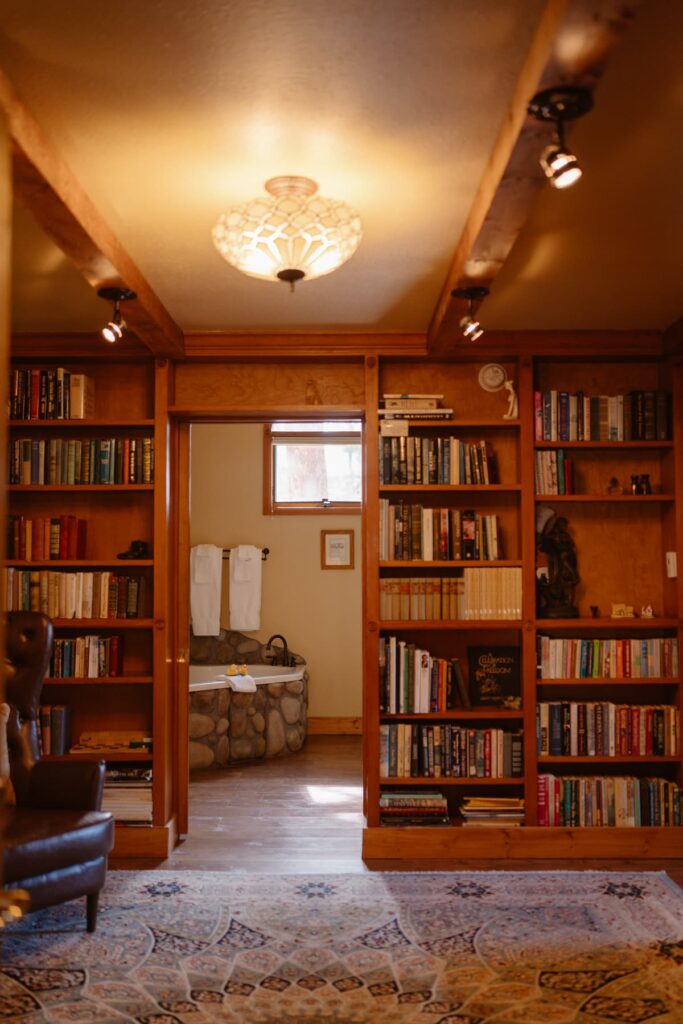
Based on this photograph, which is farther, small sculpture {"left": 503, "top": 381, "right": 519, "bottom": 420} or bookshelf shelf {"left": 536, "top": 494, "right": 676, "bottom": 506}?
small sculpture {"left": 503, "top": 381, "right": 519, "bottom": 420}

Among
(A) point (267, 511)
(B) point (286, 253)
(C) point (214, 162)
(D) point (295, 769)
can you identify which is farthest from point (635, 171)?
(A) point (267, 511)

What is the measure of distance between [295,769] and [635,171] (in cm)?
455

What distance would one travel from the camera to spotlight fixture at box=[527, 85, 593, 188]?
1845 millimetres

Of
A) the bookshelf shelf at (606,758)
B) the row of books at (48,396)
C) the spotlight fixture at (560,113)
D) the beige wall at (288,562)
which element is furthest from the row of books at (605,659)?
the beige wall at (288,562)

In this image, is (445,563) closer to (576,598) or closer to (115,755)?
(576,598)

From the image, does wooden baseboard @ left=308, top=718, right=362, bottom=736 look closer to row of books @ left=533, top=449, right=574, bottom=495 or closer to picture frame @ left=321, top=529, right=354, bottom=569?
picture frame @ left=321, top=529, right=354, bottom=569

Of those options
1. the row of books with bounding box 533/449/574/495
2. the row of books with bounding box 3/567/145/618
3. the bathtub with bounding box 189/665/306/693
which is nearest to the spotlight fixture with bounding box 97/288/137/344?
the row of books with bounding box 3/567/145/618

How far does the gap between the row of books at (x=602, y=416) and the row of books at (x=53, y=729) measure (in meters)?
2.74

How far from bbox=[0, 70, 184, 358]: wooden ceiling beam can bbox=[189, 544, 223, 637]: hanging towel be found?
12.0 ft

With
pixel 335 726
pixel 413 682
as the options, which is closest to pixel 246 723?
pixel 335 726

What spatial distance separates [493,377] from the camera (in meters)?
4.49

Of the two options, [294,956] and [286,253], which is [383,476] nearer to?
[286,253]

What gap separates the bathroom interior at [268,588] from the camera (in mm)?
7148

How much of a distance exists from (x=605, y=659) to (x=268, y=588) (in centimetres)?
360
